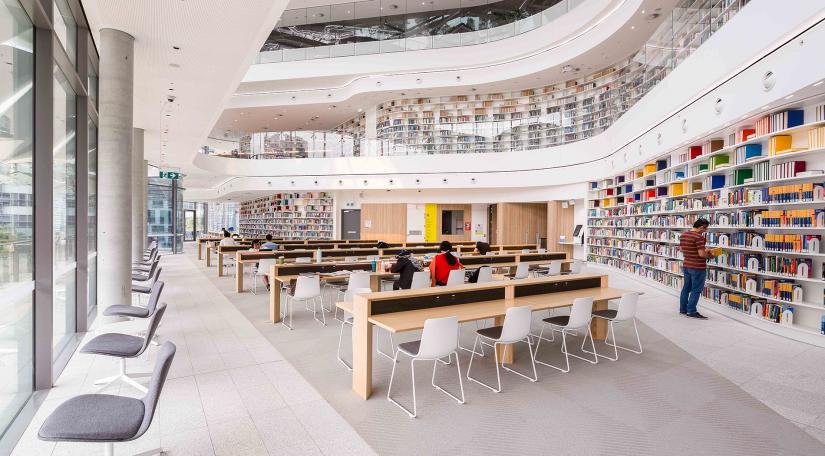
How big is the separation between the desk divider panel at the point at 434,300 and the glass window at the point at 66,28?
4162 mm

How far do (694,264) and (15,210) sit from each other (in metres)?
7.94

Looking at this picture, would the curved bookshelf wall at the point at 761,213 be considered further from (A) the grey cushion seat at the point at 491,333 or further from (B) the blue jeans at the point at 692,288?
(A) the grey cushion seat at the point at 491,333

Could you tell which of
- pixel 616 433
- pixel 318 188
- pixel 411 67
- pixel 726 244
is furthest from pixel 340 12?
pixel 616 433

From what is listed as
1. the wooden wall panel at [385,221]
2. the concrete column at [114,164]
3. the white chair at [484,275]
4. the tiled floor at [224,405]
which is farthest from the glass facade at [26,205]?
the wooden wall panel at [385,221]

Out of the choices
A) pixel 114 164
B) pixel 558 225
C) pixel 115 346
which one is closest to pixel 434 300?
pixel 115 346

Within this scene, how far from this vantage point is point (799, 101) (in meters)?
4.90

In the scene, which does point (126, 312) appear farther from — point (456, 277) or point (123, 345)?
point (456, 277)

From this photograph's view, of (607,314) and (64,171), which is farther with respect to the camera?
(64,171)

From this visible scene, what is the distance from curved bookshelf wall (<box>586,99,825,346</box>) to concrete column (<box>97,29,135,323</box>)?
809 centimetres

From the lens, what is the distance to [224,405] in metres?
3.38

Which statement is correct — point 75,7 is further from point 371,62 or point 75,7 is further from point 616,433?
point 371,62

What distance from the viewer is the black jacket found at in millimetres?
6109

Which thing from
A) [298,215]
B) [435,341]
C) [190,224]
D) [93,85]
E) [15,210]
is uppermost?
[93,85]

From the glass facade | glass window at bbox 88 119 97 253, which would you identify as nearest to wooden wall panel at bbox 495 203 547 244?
glass window at bbox 88 119 97 253
